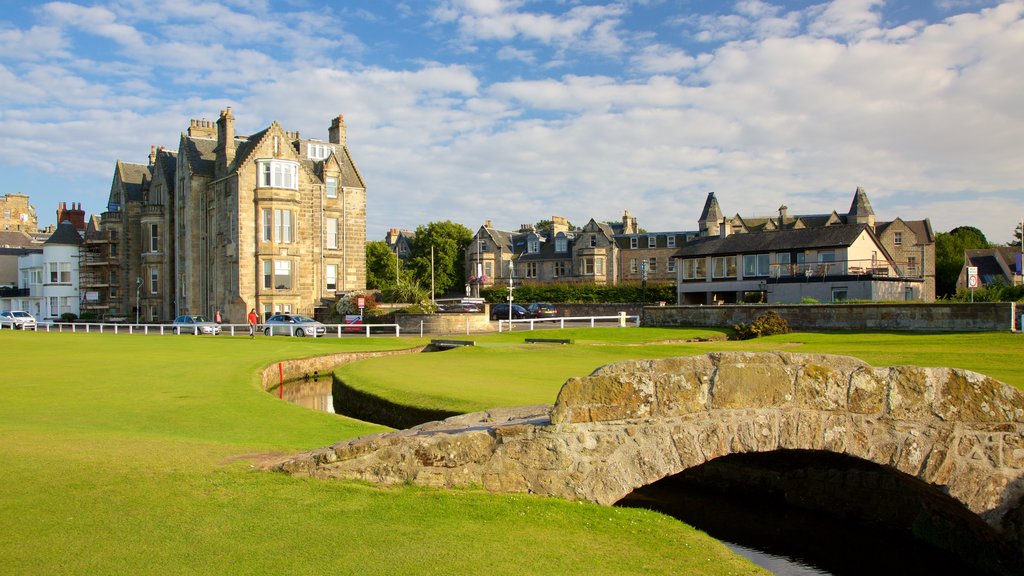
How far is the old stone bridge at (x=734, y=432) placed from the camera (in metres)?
8.38

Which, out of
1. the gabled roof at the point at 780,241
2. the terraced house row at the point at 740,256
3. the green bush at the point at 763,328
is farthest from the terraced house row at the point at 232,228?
the green bush at the point at 763,328

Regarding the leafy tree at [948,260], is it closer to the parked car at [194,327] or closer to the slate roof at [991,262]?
the slate roof at [991,262]

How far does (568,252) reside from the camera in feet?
317

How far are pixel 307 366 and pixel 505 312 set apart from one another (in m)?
35.9

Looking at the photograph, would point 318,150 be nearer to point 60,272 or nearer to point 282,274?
point 282,274

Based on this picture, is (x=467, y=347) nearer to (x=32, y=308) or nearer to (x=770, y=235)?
(x=770, y=235)

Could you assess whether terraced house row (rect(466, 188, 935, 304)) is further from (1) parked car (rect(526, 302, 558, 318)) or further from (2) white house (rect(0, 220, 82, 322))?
(2) white house (rect(0, 220, 82, 322))

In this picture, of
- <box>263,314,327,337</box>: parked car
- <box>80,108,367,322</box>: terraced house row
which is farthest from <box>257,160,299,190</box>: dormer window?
<box>263,314,327,337</box>: parked car

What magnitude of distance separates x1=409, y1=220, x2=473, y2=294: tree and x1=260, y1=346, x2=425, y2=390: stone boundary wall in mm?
64373

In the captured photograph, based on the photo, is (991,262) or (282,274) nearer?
(282,274)

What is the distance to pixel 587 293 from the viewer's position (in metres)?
76.2

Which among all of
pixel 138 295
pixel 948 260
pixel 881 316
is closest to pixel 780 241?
pixel 881 316

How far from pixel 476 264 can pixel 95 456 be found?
8859 centimetres

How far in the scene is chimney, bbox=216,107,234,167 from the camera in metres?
58.9
